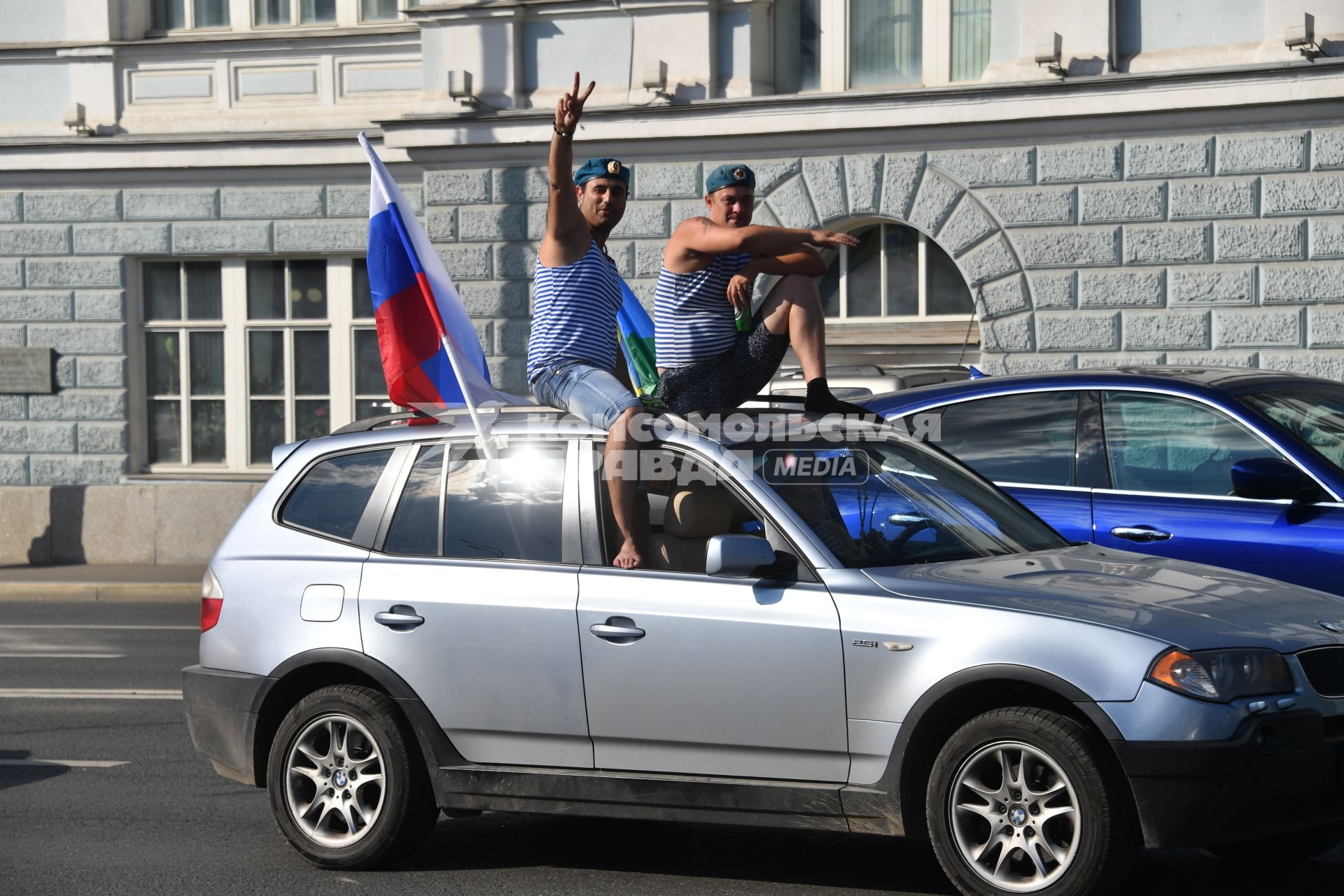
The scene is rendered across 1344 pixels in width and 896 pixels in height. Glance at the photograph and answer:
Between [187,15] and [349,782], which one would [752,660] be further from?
[187,15]

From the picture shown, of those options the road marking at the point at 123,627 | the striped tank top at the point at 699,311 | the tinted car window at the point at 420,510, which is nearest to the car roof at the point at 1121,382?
the striped tank top at the point at 699,311

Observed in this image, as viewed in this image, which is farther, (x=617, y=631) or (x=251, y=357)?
(x=251, y=357)

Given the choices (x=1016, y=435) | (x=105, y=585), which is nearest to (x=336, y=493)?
(x=1016, y=435)

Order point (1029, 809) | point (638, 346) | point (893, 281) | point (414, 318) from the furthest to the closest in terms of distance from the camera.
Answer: point (893, 281) < point (638, 346) < point (414, 318) < point (1029, 809)

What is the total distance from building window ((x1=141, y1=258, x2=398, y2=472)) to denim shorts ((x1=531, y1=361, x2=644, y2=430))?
40.9ft

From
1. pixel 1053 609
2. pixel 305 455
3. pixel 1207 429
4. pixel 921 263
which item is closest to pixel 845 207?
pixel 921 263

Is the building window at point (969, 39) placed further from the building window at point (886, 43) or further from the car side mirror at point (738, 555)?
the car side mirror at point (738, 555)

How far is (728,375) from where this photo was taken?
6656mm

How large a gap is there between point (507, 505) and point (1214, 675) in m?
2.37

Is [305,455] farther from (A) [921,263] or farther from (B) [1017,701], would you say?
(A) [921,263]

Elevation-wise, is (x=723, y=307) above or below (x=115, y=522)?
above

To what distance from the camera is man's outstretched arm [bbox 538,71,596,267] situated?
6195mm

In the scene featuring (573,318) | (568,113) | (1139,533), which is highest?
(568,113)

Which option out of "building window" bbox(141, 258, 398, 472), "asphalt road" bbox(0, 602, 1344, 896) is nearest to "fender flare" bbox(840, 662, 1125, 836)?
"asphalt road" bbox(0, 602, 1344, 896)
